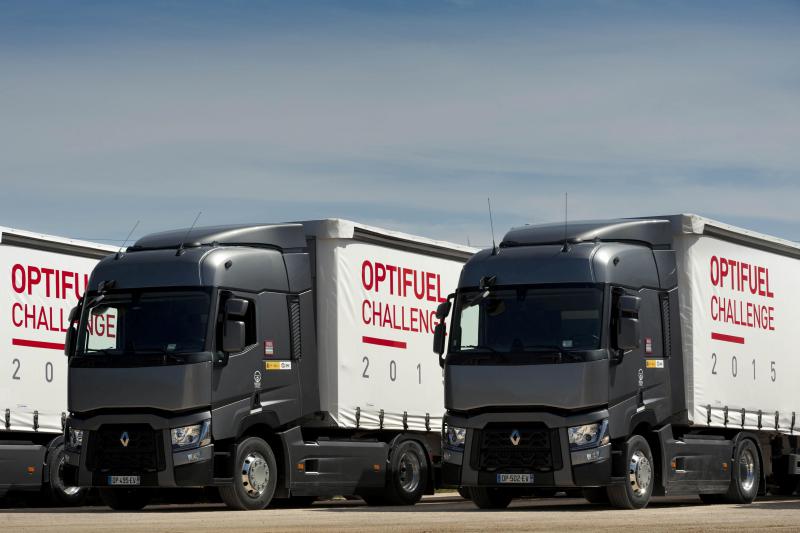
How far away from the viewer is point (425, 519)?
18.9 meters

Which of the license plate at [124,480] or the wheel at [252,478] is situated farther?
the wheel at [252,478]

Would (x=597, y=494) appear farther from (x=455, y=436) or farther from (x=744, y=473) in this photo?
(x=744, y=473)

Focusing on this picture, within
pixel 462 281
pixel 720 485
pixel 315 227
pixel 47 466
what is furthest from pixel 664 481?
pixel 47 466

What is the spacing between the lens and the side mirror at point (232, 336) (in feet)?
68.3

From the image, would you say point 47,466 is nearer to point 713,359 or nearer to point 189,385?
point 189,385

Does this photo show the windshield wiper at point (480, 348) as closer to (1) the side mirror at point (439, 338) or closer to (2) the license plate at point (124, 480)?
(1) the side mirror at point (439, 338)

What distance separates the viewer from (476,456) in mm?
20953

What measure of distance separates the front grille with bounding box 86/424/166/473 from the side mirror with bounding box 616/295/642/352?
5721 mm

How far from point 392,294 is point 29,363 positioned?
16.9 ft

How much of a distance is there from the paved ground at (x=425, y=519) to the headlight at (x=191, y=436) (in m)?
0.83

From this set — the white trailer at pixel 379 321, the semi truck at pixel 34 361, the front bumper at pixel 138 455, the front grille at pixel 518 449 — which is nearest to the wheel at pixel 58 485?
the semi truck at pixel 34 361

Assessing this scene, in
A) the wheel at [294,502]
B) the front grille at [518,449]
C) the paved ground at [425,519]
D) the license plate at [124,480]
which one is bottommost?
the paved ground at [425,519]

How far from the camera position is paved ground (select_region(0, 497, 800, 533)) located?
17.1 m

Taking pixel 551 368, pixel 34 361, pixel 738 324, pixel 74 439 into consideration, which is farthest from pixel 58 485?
pixel 738 324
